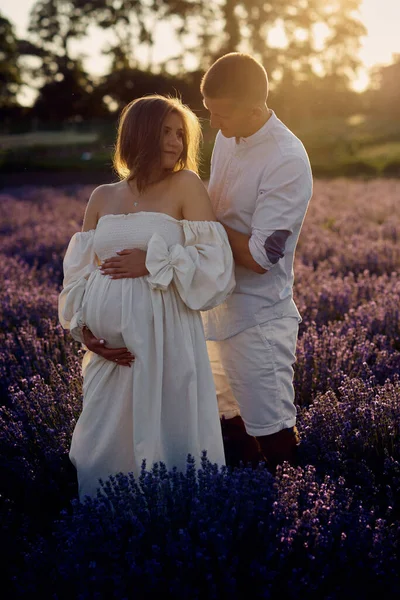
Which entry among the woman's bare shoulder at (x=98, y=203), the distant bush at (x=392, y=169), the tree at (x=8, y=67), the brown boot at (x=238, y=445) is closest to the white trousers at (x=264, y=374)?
the brown boot at (x=238, y=445)

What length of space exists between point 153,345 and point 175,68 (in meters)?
38.5

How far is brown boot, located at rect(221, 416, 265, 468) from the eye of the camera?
3.10 meters

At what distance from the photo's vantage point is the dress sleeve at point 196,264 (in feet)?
8.09

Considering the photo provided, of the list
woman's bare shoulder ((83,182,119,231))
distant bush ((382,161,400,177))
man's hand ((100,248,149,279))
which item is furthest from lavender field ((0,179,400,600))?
distant bush ((382,161,400,177))

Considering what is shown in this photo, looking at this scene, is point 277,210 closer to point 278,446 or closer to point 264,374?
point 264,374

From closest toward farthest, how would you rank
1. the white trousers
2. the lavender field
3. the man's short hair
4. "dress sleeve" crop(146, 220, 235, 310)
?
the lavender field < "dress sleeve" crop(146, 220, 235, 310) < the man's short hair < the white trousers

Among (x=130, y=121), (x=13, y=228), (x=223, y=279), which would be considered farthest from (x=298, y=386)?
(x=13, y=228)

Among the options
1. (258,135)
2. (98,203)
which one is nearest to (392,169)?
(258,135)

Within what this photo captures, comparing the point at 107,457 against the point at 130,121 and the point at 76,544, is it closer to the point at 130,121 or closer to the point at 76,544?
the point at 76,544

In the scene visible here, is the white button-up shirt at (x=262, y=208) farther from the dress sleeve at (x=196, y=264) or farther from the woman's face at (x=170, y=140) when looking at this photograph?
the woman's face at (x=170, y=140)

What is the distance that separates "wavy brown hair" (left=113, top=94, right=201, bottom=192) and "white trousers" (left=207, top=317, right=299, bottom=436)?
77 centimetres

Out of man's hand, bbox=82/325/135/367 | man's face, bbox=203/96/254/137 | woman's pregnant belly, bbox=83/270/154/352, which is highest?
man's face, bbox=203/96/254/137

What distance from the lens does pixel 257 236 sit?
2604mm

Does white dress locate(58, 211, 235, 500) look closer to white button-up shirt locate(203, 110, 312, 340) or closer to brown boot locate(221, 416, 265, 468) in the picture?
white button-up shirt locate(203, 110, 312, 340)
